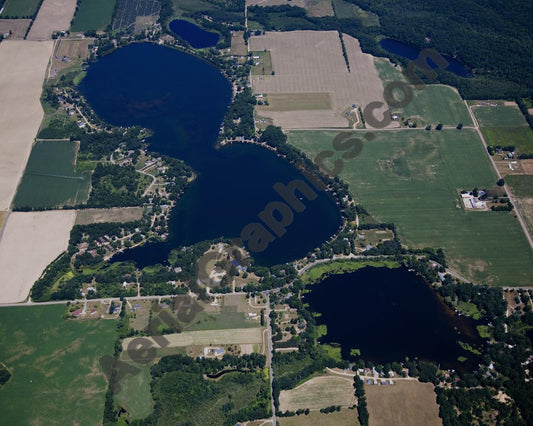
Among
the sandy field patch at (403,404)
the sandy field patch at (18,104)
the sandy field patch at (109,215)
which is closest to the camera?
the sandy field patch at (403,404)

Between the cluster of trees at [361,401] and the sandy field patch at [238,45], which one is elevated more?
the sandy field patch at [238,45]

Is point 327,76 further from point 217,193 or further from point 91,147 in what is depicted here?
point 91,147

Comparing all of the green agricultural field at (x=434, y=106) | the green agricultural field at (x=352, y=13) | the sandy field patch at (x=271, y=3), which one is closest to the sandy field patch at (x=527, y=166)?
the green agricultural field at (x=434, y=106)

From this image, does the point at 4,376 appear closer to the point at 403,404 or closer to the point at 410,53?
the point at 403,404

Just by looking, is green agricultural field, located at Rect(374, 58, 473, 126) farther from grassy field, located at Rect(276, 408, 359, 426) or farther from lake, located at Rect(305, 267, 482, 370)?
grassy field, located at Rect(276, 408, 359, 426)

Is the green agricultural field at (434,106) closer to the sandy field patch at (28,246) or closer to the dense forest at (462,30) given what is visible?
the dense forest at (462,30)

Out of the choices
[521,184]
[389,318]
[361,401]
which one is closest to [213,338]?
[361,401]

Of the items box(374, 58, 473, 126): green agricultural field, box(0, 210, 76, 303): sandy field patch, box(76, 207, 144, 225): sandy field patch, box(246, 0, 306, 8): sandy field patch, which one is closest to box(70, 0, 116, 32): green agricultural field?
box(246, 0, 306, 8): sandy field patch
